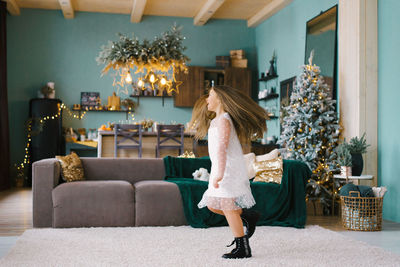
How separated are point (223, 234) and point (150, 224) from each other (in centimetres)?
82

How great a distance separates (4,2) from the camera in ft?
27.2

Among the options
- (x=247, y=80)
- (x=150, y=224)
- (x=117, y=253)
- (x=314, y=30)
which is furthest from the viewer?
(x=247, y=80)

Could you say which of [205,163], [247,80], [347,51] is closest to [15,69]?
[247,80]

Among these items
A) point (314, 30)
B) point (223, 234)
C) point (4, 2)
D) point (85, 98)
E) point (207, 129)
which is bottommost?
point (223, 234)

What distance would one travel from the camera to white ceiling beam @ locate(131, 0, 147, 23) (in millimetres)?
8648

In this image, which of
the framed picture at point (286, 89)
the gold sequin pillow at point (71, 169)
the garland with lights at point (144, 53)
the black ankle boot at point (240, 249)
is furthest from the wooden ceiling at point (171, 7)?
the black ankle boot at point (240, 249)

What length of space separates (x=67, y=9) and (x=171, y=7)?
2052 mm

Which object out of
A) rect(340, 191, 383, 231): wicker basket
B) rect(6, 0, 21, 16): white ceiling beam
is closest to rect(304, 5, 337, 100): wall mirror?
rect(340, 191, 383, 231): wicker basket

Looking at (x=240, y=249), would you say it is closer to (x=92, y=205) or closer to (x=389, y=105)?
(x=92, y=205)

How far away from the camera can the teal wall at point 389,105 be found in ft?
17.5

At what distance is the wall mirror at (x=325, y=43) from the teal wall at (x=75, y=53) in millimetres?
3087

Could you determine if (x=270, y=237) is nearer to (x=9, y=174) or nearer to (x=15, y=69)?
(x=9, y=174)

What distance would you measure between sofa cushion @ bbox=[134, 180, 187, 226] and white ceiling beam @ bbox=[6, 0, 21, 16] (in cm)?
559

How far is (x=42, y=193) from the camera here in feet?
15.1
